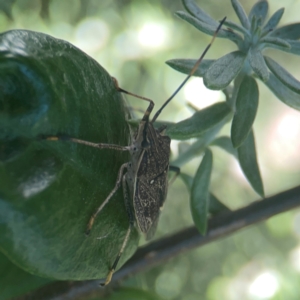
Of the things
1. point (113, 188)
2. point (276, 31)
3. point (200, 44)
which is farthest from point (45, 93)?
point (200, 44)

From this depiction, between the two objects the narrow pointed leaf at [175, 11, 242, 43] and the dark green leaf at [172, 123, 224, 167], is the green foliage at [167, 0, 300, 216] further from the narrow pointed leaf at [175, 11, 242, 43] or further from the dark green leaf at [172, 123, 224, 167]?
the dark green leaf at [172, 123, 224, 167]

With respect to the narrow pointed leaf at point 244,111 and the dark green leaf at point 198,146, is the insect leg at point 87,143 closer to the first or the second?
the narrow pointed leaf at point 244,111

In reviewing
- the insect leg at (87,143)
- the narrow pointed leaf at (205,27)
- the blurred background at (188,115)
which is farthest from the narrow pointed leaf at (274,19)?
the blurred background at (188,115)

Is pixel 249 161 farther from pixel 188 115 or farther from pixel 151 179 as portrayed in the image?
pixel 188 115

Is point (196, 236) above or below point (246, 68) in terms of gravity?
below

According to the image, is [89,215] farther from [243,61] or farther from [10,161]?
[243,61]

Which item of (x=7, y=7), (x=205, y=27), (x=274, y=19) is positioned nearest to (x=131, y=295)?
(x=205, y=27)
